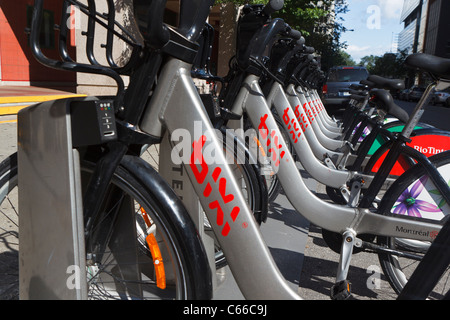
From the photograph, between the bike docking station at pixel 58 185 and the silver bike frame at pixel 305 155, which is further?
the silver bike frame at pixel 305 155

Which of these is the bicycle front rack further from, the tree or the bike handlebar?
the tree

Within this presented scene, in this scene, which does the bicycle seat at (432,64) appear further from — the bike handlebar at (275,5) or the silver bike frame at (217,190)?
the silver bike frame at (217,190)

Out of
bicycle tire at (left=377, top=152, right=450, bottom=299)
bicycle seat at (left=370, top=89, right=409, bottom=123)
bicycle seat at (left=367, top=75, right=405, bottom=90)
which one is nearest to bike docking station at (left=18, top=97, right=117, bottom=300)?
bicycle tire at (left=377, top=152, right=450, bottom=299)

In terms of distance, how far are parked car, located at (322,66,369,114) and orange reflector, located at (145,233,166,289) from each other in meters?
12.4

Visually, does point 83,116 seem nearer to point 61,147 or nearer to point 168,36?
point 61,147

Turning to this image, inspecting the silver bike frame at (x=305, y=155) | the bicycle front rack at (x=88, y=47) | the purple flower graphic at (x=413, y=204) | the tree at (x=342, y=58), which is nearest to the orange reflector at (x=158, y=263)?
the bicycle front rack at (x=88, y=47)

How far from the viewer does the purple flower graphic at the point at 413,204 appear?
238 centimetres

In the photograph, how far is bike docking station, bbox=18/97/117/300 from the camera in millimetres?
1468

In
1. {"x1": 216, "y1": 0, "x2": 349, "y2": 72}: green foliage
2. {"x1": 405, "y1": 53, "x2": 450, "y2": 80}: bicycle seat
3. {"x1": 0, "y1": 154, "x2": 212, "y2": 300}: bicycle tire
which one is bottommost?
{"x1": 0, "y1": 154, "x2": 212, "y2": 300}: bicycle tire

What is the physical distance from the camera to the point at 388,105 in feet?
10.2

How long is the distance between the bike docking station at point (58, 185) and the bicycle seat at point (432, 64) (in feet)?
4.64

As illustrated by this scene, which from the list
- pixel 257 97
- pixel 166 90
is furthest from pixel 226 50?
pixel 166 90

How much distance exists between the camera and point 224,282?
248cm
